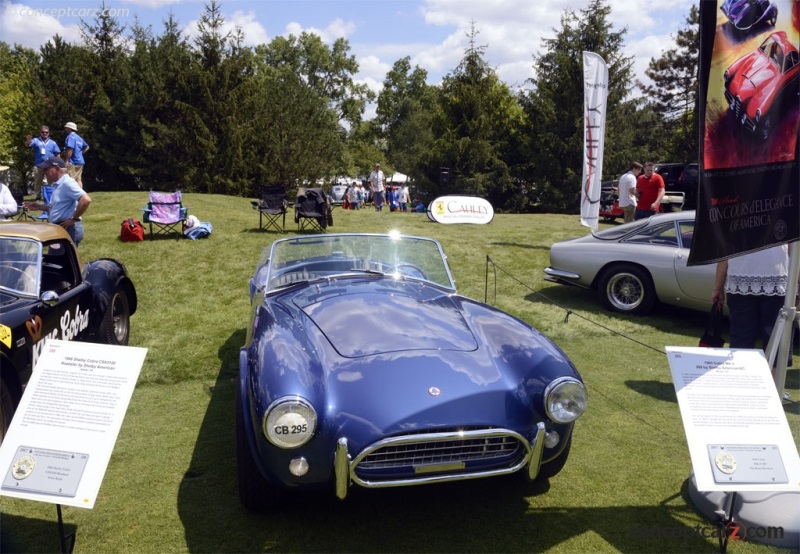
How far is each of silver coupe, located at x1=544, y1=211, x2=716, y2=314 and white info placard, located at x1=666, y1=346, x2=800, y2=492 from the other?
4408 mm

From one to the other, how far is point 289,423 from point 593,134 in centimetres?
957

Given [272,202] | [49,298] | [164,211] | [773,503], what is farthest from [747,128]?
[272,202]

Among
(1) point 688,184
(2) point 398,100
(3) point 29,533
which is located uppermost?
(2) point 398,100

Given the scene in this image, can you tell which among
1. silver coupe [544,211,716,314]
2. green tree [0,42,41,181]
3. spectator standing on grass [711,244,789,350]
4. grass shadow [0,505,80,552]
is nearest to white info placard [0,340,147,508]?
grass shadow [0,505,80,552]

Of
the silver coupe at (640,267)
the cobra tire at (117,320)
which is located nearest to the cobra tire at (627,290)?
the silver coupe at (640,267)

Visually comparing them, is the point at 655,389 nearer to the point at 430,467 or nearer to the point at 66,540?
the point at 430,467

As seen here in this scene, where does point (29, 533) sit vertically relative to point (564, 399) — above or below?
below

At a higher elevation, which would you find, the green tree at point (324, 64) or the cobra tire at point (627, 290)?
the green tree at point (324, 64)

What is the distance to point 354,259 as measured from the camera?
5012 mm

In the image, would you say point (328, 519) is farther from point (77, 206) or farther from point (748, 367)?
point (77, 206)

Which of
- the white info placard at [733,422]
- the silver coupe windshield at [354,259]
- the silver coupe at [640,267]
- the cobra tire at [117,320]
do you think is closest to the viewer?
the white info placard at [733,422]

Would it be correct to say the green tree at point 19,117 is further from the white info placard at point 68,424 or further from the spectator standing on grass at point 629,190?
the white info placard at point 68,424

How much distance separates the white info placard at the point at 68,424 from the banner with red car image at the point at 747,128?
2924 mm

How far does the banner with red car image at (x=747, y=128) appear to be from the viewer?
2.95 metres
